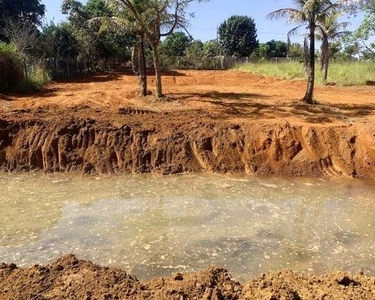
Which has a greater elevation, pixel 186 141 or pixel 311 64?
pixel 311 64

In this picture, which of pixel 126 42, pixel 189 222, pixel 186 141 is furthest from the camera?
pixel 126 42

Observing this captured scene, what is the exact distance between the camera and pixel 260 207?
275 inches

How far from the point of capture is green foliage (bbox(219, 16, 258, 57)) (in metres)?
45.3

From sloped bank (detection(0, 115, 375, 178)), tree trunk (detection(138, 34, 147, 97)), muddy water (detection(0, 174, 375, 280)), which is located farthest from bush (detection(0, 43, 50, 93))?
muddy water (detection(0, 174, 375, 280))

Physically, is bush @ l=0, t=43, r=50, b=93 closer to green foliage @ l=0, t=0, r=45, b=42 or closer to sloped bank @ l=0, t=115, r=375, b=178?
sloped bank @ l=0, t=115, r=375, b=178

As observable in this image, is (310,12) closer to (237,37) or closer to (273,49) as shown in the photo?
(237,37)

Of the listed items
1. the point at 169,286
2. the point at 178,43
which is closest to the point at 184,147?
the point at 169,286

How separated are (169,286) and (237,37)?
147 ft

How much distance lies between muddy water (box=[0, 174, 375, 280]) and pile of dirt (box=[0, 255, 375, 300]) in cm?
87

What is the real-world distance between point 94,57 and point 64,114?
18.4 meters

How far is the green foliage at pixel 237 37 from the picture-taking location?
45281mm

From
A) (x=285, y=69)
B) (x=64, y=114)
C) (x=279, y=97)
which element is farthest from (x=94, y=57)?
(x=64, y=114)

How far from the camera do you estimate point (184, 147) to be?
30.2 ft

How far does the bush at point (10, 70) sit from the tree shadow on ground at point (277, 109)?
650cm
